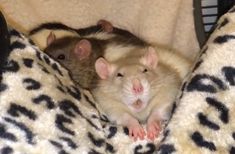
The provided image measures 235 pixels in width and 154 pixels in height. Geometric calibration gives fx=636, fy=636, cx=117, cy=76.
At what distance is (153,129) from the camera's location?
5.06 ft

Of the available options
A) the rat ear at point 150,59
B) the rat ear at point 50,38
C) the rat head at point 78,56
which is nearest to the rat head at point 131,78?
the rat ear at point 150,59

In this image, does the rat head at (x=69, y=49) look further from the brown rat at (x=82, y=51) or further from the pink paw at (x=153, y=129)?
the pink paw at (x=153, y=129)

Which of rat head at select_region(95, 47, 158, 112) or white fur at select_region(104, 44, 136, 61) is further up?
rat head at select_region(95, 47, 158, 112)

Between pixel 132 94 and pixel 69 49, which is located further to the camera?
pixel 69 49

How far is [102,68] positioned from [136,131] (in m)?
0.24

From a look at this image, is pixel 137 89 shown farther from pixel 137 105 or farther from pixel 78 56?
pixel 78 56

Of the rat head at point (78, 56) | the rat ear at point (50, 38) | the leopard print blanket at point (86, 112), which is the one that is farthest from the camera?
the rat ear at point (50, 38)

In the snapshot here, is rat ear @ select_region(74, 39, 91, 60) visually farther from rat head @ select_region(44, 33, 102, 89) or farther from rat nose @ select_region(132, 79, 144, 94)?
rat nose @ select_region(132, 79, 144, 94)

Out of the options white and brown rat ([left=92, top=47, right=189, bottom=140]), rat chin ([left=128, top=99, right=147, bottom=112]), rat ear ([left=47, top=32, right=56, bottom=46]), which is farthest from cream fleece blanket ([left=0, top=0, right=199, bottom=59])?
rat chin ([left=128, top=99, right=147, bottom=112])

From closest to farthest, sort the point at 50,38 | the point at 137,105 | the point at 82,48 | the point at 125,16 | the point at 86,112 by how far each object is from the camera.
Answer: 1. the point at 86,112
2. the point at 137,105
3. the point at 82,48
4. the point at 50,38
5. the point at 125,16

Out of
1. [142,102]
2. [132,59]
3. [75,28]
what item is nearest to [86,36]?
[75,28]

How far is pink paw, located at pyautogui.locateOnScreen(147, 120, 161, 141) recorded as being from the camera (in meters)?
1.50

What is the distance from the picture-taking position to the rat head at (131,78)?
5.12 ft

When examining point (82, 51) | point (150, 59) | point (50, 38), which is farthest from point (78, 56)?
point (150, 59)
